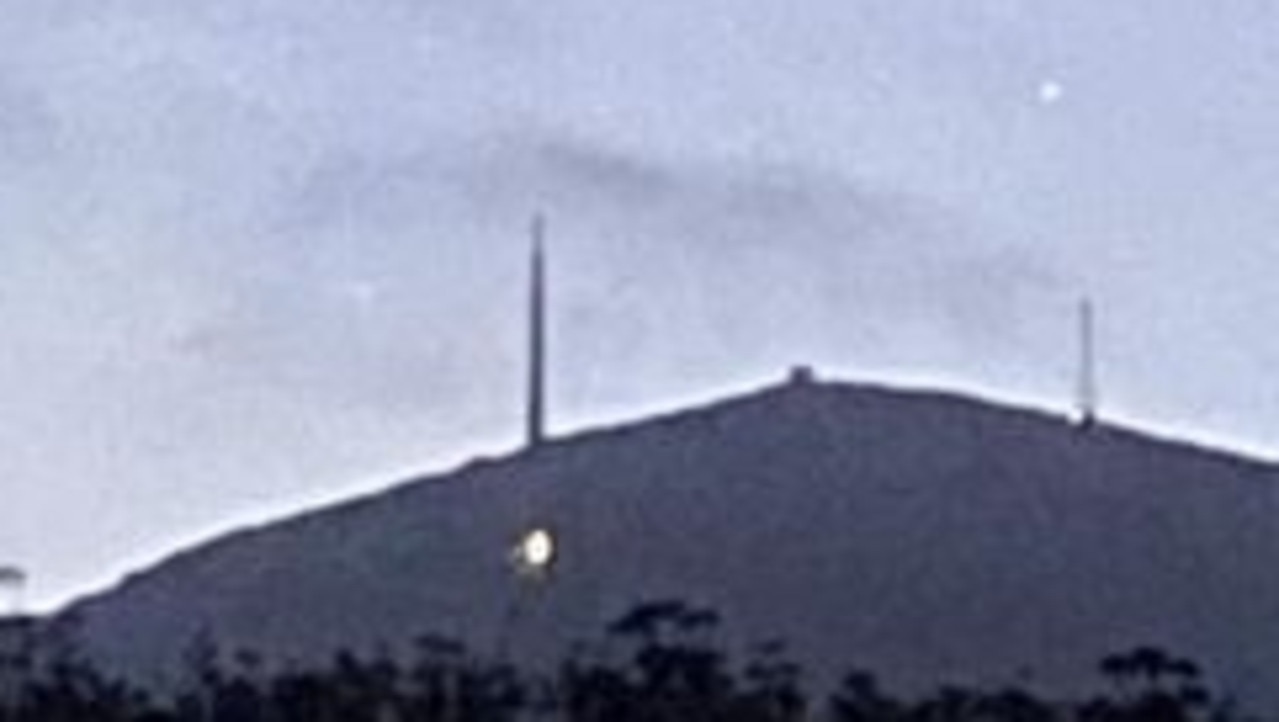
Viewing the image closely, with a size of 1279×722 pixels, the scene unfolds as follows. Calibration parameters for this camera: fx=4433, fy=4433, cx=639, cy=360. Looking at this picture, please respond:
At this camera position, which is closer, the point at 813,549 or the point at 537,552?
the point at 537,552

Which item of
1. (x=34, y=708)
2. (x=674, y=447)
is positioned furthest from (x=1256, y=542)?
(x=34, y=708)

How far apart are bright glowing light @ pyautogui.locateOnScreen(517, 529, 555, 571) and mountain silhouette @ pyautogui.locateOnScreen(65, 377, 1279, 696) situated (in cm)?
10

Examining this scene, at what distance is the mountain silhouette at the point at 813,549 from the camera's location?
27219 mm

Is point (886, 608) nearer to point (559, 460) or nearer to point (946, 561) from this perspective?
point (946, 561)

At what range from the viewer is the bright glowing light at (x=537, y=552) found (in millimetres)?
27922

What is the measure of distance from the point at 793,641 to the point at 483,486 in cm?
369

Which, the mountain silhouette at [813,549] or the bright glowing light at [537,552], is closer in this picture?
the mountain silhouette at [813,549]

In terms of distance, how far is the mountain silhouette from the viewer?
89.3ft

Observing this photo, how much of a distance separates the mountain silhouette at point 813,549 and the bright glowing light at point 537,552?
10cm

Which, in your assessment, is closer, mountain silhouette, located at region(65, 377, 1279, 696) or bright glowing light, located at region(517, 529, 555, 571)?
mountain silhouette, located at region(65, 377, 1279, 696)

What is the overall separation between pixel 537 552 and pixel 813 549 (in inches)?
71.4

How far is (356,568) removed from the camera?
2861 centimetres

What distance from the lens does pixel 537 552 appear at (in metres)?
27.9

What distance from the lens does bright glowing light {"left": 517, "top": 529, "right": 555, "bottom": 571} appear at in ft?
91.6
